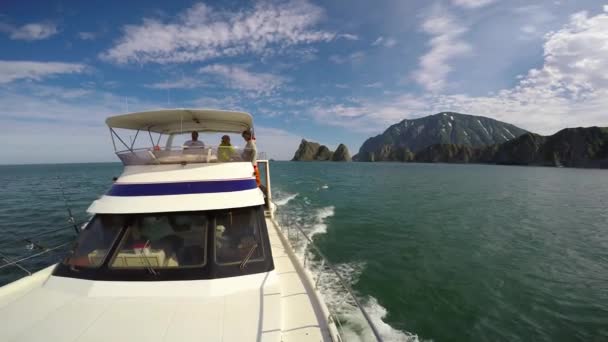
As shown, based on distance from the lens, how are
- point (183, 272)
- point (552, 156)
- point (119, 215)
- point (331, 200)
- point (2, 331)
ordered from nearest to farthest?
1. point (2, 331)
2. point (183, 272)
3. point (119, 215)
4. point (331, 200)
5. point (552, 156)

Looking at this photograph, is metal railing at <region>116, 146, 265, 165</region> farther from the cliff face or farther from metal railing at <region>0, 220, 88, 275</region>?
the cliff face

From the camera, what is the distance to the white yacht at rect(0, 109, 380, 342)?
3508 millimetres

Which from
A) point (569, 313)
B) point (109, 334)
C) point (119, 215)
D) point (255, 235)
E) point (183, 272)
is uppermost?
point (119, 215)

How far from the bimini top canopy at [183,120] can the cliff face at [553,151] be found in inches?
6860

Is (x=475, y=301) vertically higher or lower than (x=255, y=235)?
lower

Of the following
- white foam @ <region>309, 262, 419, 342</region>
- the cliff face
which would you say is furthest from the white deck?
the cliff face

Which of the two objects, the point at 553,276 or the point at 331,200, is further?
the point at 331,200

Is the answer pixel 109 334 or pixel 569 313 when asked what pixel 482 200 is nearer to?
pixel 569 313

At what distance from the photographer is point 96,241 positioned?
475 centimetres

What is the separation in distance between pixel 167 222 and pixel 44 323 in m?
2.12

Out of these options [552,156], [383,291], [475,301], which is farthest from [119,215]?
[552,156]

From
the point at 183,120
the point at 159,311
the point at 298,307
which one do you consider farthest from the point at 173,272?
the point at 183,120

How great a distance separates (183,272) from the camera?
4320 millimetres

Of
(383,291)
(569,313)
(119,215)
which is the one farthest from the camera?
(383,291)
